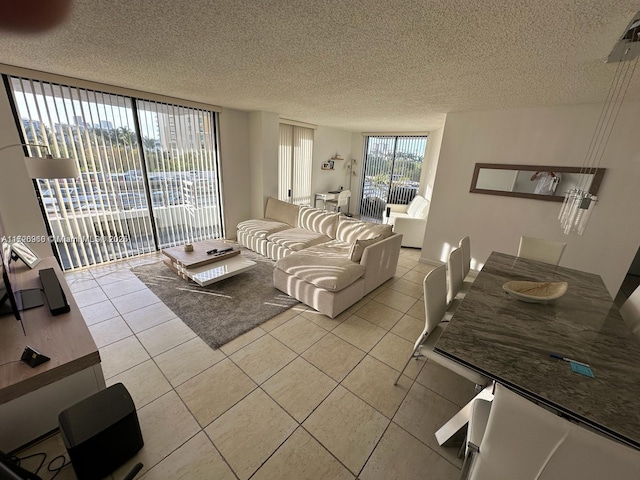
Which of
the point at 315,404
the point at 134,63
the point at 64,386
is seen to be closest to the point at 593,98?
the point at 315,404

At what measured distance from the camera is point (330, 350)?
7.54 feet

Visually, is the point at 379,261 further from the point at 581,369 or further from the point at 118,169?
the point at 118,169

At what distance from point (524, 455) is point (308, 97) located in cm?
376

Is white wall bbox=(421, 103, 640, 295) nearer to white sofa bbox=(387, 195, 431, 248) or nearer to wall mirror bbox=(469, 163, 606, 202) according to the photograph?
wall mirror bbox=(469, 163, 606, 202)

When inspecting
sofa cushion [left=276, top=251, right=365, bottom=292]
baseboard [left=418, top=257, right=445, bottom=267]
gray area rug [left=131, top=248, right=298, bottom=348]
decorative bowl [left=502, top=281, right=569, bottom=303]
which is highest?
decorative bowl [left=502, top=281, right=569, bottom=303]

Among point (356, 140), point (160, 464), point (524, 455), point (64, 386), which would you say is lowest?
point (160, 464)

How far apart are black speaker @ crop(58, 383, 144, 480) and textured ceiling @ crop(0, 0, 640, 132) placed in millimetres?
2246

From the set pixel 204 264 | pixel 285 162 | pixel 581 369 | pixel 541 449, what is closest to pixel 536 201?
pixel 581 369

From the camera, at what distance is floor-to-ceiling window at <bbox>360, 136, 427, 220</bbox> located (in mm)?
6594

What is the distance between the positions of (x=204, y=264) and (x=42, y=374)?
2120 millimetres

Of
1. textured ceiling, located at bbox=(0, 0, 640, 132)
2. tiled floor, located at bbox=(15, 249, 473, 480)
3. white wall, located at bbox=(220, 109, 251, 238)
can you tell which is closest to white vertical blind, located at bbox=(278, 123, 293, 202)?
white wall, located at bbox=(220, 109, 251, 238)

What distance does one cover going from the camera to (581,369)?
120 cm

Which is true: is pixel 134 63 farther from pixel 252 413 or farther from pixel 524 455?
pixel 524 455

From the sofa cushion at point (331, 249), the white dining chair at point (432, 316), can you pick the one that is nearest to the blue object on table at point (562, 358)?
the white dining chair at point (432, 316)
